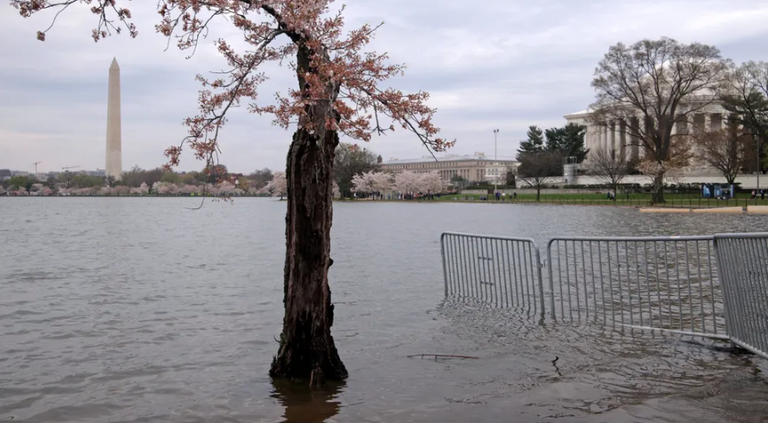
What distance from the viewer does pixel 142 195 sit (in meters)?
199

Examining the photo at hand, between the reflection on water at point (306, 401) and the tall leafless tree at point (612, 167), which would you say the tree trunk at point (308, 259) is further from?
the tall leafless tree at point (612, 167)

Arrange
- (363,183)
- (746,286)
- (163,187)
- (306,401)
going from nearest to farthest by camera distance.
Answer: (306,401)
(746,286)
(363,183)
(163,187)

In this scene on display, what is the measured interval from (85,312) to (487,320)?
6.60 metres

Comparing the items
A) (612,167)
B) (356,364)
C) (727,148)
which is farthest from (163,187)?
(356,364)

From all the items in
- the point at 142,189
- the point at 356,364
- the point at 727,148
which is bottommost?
the point at 356,364

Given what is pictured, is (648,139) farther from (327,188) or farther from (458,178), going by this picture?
(458,178)

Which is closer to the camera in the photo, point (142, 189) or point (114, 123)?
point (114, 123)

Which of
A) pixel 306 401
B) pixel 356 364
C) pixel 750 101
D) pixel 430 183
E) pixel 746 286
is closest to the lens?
pixel 306 401

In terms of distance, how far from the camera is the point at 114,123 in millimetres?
120938

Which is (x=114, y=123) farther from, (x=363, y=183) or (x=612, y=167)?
(x=612, y=167)

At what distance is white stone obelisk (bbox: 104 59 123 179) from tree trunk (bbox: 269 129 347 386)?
11573cm

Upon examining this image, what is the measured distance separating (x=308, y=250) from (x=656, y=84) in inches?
2490

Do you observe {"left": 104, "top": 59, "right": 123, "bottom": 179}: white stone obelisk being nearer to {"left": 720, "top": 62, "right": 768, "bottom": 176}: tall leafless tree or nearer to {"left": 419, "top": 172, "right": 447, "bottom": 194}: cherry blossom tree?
{"left": 419, "top": 172, "right": 447, "bottom": 194}: cherry blossom tree

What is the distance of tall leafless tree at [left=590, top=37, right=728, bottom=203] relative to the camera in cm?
6109
